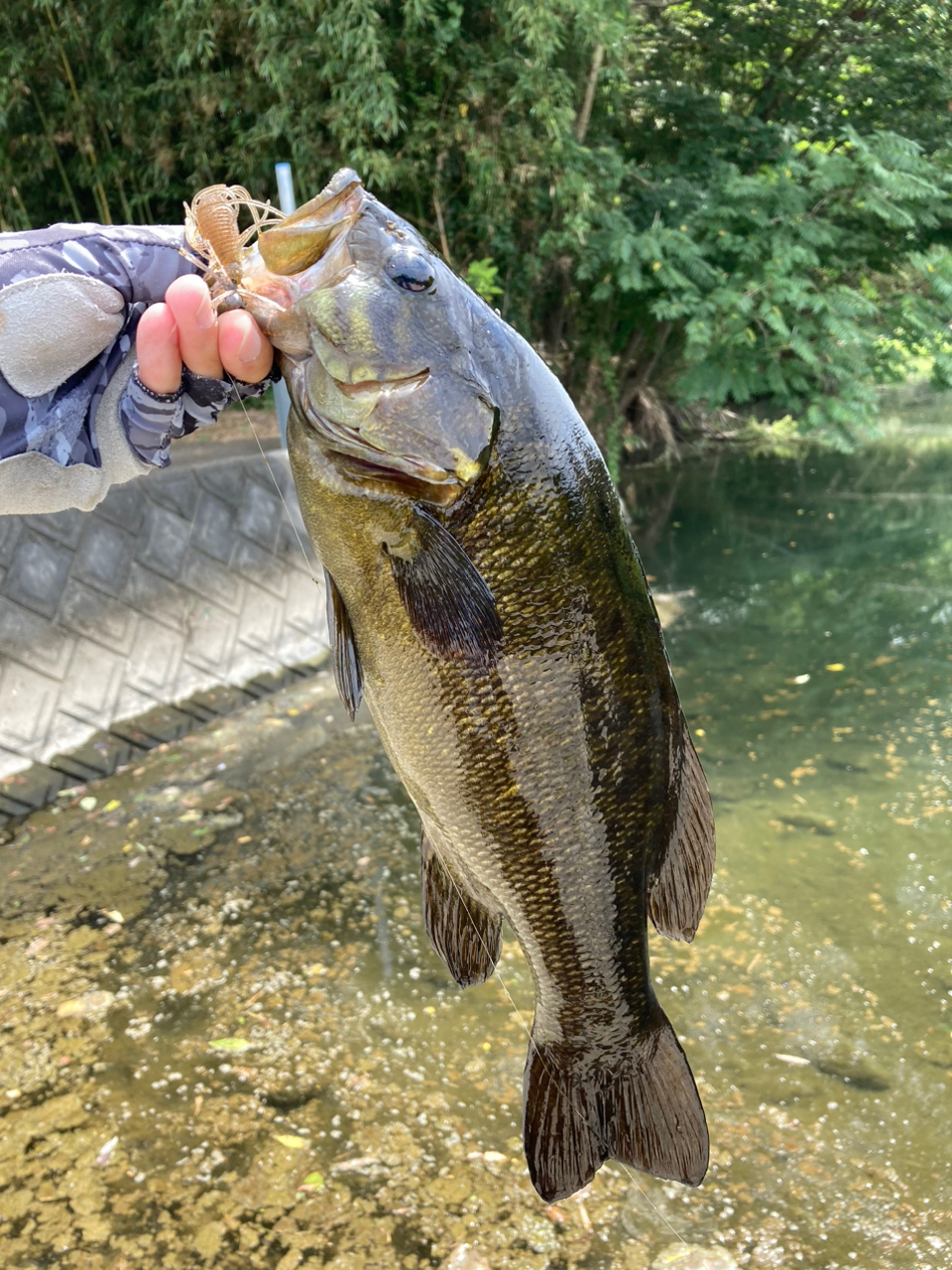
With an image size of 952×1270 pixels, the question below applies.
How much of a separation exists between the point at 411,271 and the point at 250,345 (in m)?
0.27

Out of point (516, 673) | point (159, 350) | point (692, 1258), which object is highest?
point (159, 350)

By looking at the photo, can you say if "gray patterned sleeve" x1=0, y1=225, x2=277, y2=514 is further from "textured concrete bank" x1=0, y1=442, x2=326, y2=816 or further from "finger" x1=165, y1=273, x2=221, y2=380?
"textured concrete bank" x1=0, y1=442, x2=326, y2=816

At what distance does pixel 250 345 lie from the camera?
1460 millimetres

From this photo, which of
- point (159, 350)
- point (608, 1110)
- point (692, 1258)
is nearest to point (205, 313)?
point (159, 350)

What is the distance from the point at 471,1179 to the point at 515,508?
2.35m

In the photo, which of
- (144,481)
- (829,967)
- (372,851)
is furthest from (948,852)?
(144,481)

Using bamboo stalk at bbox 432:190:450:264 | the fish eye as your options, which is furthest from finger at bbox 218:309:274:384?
bamboo stalk at bbox 432:190:450:264

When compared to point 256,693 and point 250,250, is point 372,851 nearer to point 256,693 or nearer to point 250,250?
point 256,693

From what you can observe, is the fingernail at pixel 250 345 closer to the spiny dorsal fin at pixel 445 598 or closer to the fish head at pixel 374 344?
the fish head at pixel 374 344

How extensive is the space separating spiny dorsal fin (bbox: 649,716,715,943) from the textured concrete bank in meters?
3.37

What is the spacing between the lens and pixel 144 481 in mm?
5523

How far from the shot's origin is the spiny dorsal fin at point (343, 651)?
1592 mm

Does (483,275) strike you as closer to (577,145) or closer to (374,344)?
(577,145)

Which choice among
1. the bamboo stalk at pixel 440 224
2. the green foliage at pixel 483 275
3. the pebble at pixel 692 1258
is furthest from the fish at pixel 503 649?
the bamboo stalk at pixel 440 224
